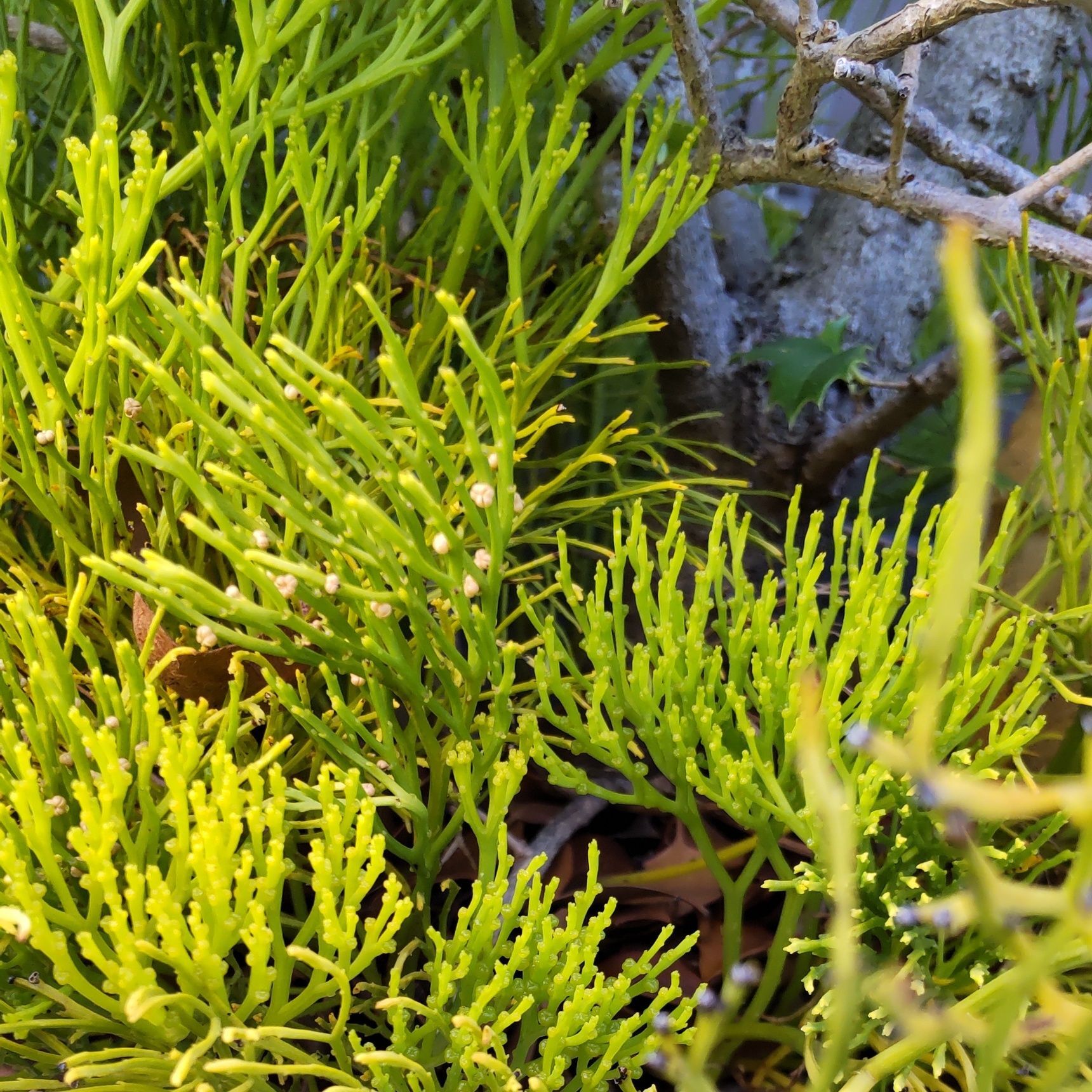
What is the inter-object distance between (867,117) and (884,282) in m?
→ 0.10

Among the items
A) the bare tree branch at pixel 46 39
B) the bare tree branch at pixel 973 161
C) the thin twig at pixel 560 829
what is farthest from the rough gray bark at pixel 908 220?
the bare tree branch at pixel 46 39

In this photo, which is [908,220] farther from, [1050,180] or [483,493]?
[483,493]

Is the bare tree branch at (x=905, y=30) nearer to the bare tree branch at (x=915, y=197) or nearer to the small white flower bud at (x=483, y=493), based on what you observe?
the bare tree branch at (x=915, y=197)

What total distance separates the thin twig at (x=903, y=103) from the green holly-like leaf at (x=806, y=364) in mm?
132

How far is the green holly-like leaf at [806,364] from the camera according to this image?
485 millimetres

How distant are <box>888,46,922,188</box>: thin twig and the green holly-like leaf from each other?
0.43 ft

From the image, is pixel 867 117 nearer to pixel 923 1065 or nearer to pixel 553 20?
pixel 553 20

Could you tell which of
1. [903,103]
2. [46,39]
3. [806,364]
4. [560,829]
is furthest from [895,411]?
[46,39]

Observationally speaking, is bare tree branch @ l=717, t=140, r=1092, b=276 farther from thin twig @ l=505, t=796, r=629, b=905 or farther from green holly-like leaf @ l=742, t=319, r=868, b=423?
thin twig @ l=505, t=796, r=629, b=905

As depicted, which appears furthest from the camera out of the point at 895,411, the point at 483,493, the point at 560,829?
the point at 895,411

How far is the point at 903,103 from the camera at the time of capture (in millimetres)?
345

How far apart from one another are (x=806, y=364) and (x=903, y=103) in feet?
0.55

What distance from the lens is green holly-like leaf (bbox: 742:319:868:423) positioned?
48 centimetres

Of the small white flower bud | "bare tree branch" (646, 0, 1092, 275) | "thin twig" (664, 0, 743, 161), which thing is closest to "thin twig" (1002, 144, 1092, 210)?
"bare tree branch" (646, 0, 1092, 275)
